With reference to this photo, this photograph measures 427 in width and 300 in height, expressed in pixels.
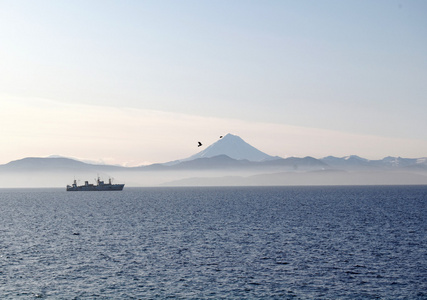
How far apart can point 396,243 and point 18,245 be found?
64052mm

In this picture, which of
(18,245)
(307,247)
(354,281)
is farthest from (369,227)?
(18,245)

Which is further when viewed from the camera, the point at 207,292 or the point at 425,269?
the point at 425,269

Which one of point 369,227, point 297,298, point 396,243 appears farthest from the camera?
point 369,227

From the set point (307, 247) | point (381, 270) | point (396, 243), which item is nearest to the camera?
point (381, 270)

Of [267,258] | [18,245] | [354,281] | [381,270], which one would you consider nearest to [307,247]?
[267,258]

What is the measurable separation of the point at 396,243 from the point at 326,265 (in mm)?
26026

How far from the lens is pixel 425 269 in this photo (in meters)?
58.4

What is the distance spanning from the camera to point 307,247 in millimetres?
75812

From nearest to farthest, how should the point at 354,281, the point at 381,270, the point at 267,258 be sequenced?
the point at 354,281, the point at 381,270, the point at 267,258

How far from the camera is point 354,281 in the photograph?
172ft

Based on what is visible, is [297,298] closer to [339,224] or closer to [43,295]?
[43,295]

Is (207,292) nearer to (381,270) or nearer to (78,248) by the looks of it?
(381,270)

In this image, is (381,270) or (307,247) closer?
(381,270)

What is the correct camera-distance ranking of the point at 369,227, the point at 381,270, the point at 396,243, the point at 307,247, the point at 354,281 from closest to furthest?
the point at 354,281 < the point at 381,270 < the point at 307,247 < the point at 396,243 < the point at 369,227
